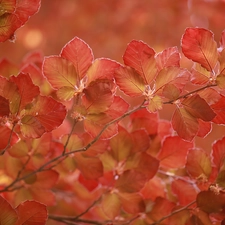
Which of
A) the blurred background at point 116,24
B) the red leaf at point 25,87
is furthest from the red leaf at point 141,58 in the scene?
the blurred background at point 116,24

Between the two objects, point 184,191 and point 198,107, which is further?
point 184,191

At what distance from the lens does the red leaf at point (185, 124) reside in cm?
47

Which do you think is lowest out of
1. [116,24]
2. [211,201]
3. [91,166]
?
[211,201]

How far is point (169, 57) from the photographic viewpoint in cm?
47

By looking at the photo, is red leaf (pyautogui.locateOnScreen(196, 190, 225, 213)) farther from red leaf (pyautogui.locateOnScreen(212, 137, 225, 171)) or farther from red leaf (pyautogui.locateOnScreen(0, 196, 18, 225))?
red leaf (pyautogui.locateOnScreen(0, 196, 18, 225))

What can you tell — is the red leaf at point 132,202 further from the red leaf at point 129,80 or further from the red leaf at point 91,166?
the red leaf at point 129,80

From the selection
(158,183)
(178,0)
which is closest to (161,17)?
(178,0)

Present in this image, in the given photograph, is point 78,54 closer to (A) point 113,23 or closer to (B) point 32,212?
(B) point 32,212

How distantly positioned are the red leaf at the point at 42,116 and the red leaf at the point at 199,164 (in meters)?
0.19

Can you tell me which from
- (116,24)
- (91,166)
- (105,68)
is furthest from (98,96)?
(116,24)

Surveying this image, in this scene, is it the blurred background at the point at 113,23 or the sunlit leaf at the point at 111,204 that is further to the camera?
the blurred background at the point at 113,23

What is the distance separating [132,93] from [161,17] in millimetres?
1144

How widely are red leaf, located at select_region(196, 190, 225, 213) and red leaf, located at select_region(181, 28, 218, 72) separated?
0.16 m

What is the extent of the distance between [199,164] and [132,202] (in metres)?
0.11
